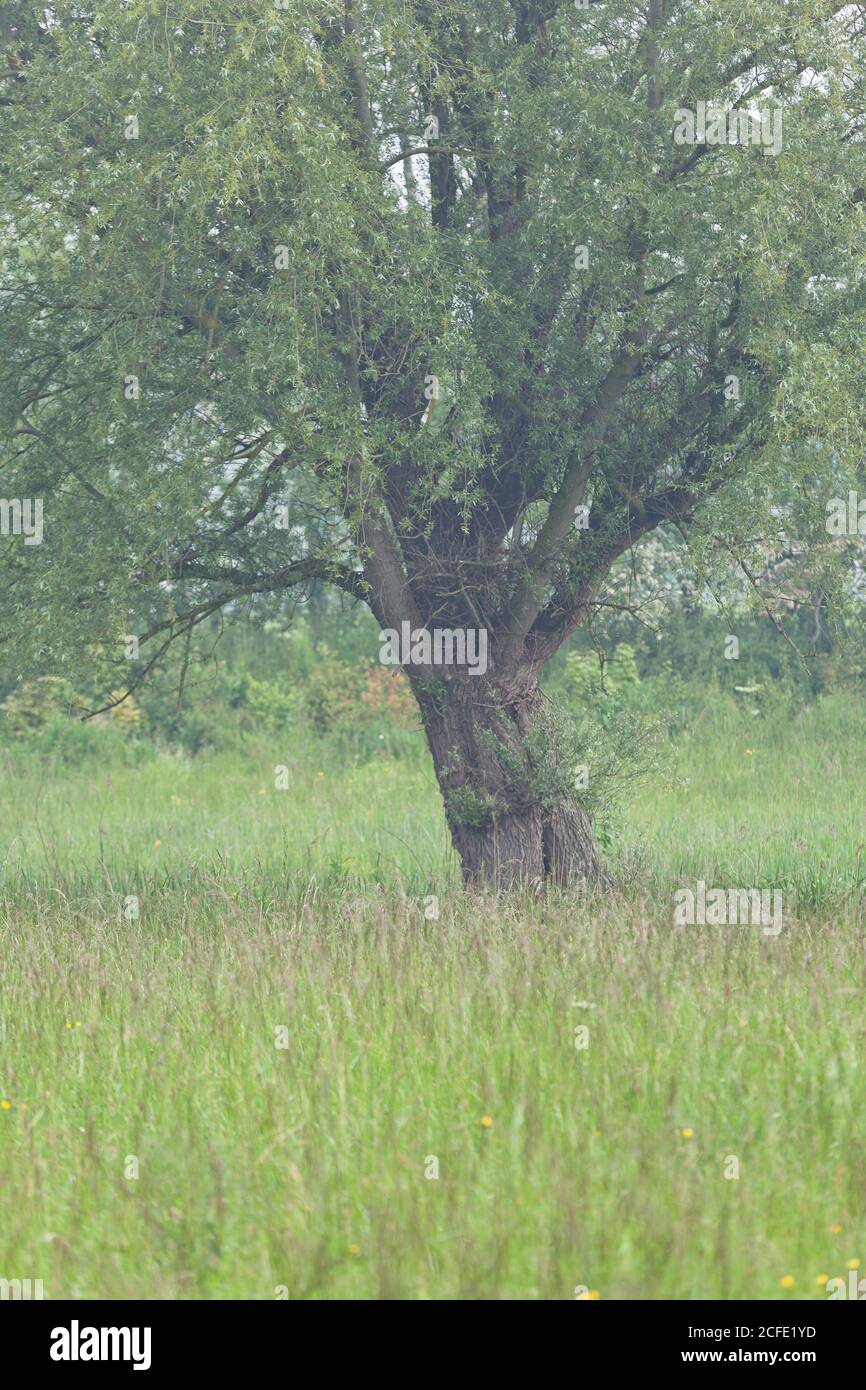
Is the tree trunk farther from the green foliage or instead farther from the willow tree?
the green foliage

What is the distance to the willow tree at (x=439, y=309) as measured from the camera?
10.4 metres

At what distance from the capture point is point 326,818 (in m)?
17.4

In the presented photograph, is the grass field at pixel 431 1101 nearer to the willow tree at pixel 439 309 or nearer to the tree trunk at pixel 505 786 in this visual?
the tree trunk at pixel 505 786

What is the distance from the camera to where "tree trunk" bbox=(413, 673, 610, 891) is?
12102 millimetres

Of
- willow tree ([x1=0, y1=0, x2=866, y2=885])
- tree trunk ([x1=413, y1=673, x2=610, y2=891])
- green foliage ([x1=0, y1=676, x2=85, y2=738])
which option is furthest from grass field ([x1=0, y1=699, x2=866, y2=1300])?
green foliage ([x1=0, y1=676, x2=85, y2=738])

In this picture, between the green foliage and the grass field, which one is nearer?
the grass field

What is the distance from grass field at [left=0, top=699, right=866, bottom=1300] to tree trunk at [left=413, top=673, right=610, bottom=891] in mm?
957

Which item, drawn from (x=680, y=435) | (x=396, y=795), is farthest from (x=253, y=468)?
(x=396, y=795)

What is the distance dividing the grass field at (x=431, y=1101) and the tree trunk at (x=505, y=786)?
957 millimetres

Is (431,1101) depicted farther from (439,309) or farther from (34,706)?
(34,706)

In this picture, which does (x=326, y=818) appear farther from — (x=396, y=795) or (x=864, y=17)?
(x=864, y=17)

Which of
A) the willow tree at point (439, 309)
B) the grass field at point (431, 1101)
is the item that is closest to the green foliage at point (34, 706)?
the willow tree at point (439, 309)

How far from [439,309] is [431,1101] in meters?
6.32
